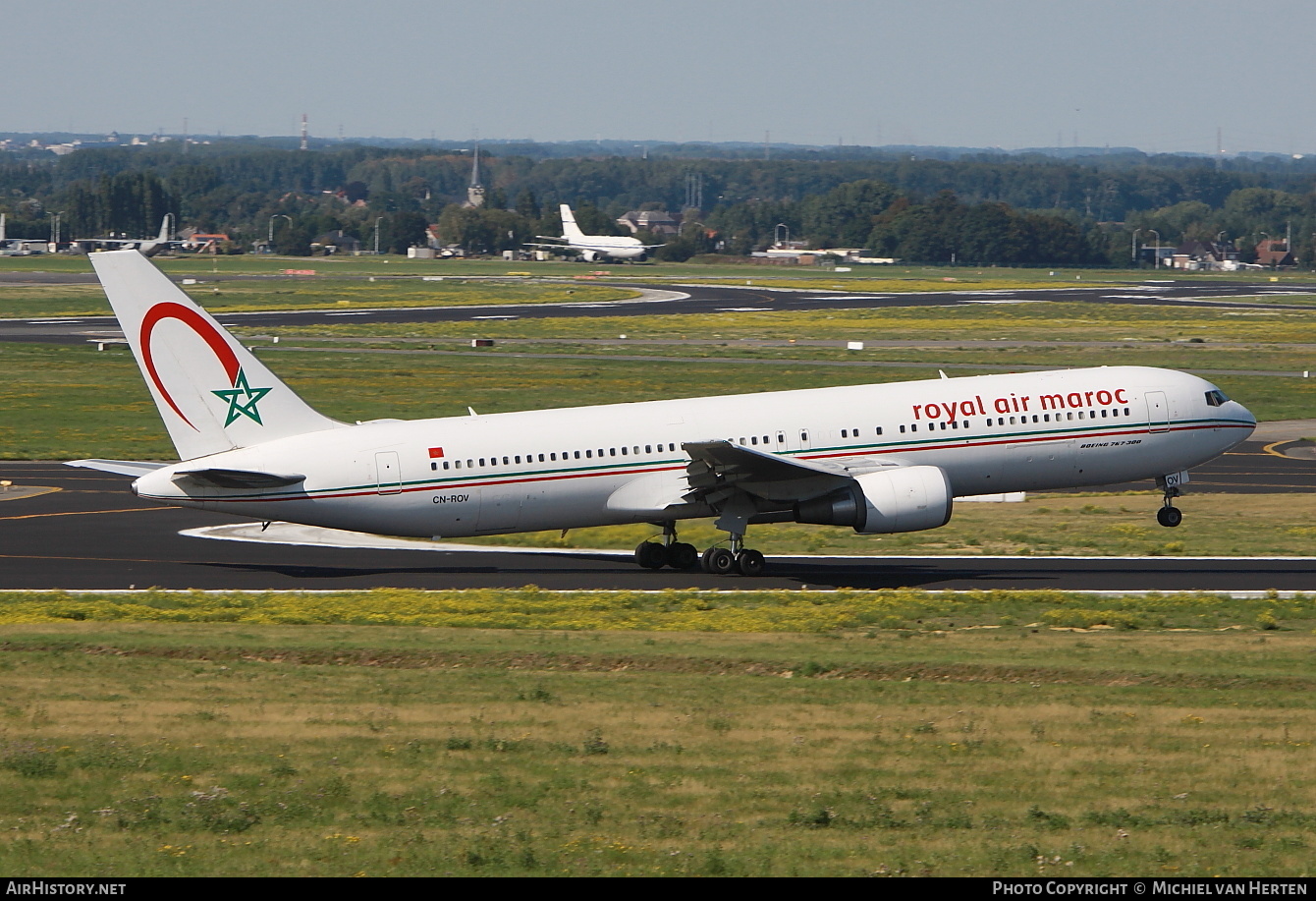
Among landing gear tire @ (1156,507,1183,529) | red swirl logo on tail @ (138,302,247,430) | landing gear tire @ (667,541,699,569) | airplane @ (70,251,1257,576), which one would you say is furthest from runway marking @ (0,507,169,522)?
landing gear tire @ (1156,507,1183,529)

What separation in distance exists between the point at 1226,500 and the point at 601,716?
35.9m

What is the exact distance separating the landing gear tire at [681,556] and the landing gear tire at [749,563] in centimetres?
172

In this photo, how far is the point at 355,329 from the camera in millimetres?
134000

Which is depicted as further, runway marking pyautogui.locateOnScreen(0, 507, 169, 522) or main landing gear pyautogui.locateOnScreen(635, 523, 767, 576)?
runway marking pyautogui.locateOnScreen(0, 507, 169, 522)

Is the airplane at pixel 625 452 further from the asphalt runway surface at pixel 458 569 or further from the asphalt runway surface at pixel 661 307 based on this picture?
the asphalt runway surface at pixel 661 307

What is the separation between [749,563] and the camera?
4278 cm

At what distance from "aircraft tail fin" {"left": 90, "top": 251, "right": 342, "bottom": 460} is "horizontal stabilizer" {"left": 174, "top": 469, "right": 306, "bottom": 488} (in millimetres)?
1166

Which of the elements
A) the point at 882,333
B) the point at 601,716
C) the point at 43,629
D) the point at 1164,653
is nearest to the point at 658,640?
the point at 601,716

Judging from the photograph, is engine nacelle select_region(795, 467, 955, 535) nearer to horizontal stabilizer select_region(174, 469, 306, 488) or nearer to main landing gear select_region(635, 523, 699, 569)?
main landing gear select_region(635, 523, 699, 569)

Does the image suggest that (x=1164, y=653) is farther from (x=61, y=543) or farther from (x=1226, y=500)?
Result: (x=61, y=543)

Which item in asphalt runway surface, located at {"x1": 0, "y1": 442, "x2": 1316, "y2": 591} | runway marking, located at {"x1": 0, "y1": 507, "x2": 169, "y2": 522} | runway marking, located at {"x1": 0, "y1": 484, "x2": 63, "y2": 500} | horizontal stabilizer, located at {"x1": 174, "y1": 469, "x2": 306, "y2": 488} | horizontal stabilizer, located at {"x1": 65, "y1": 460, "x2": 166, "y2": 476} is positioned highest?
horizontal stabilizer, located at {"x1": 174, "y1": 469, "x2": 306, "y2": 488}

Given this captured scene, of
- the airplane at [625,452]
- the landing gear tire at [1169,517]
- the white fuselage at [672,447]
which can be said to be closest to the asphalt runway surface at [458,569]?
the airplane at [625,452]

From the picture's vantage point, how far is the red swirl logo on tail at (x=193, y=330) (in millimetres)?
40031

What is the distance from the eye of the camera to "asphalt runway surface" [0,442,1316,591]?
41.2 m
